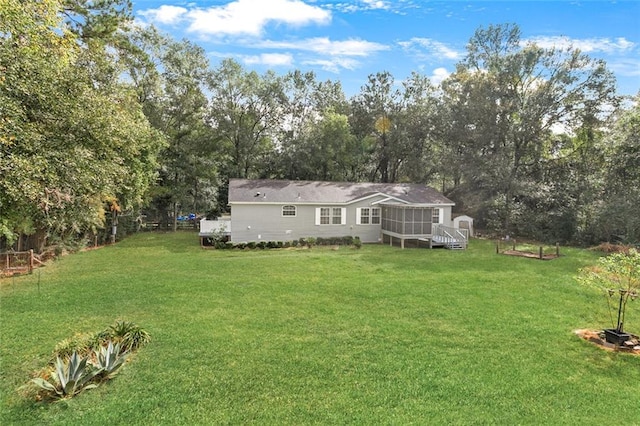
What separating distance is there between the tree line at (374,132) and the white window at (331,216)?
30.2 feet

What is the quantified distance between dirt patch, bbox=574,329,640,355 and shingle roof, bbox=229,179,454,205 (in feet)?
49.1

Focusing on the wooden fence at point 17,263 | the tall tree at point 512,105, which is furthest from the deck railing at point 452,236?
the wooden fence at point 17,263

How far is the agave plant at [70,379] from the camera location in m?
5.43

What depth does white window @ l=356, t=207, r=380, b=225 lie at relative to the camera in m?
22.7

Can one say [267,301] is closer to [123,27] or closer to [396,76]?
[123,27]

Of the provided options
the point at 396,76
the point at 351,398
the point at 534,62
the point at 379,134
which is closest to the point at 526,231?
the point at 534,62

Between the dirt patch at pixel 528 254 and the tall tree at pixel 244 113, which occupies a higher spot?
the tall tree at pixel 244 113

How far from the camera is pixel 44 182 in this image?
698 cm

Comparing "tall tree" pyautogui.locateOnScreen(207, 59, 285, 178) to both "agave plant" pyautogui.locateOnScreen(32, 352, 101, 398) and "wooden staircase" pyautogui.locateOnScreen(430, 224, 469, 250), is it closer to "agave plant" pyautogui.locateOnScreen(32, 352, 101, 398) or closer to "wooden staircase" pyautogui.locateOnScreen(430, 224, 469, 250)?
"wooden staircase" pyautogui.locateOnScreen(430, 224, 469, 250)

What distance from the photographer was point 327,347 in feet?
23.8

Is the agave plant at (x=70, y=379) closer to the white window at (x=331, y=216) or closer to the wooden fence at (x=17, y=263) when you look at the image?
the wooden fence at (x=17, y=263)

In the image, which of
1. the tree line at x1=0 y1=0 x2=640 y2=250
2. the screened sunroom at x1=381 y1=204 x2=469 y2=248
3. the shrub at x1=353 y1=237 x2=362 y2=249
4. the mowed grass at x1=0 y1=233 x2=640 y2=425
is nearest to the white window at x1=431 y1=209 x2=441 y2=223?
the screened sunroom at x1=381 y1=204 x2=469 y2=248

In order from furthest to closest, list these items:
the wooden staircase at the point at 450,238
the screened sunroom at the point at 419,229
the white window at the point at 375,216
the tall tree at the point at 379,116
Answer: the tall tree at the point at 379,116 → the white window at the point at 375,216 → the screened sunroom at the point at 419,229 → the wooden staircase at the point at 450,238

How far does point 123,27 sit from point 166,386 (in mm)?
13540
